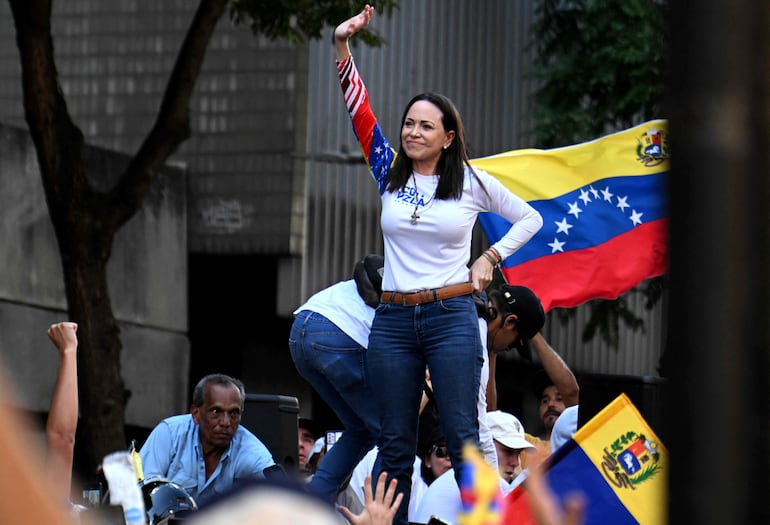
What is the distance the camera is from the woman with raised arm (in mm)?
6016

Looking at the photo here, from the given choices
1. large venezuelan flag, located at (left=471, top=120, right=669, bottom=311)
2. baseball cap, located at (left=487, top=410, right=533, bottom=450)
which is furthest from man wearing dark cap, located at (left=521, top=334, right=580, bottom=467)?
large venezuelan flag, located at (left=471, top=120, right=669, bottom=311)

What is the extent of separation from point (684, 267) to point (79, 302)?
9857 mm

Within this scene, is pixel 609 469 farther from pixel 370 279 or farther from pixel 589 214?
pixel 589 214

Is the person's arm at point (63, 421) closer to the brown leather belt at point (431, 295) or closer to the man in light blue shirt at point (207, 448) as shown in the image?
the brown leather belt at point (431, 295)

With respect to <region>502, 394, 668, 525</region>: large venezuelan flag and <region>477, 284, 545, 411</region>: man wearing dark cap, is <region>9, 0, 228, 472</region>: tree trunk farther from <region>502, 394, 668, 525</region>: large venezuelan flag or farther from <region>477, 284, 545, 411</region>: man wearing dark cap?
<region>502, 394, 668, 525</region>: large venezuelan flag

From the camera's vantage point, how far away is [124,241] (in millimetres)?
16609

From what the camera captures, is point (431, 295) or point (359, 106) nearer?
point (431, 295)

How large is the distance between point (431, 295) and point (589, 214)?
13.6 feet

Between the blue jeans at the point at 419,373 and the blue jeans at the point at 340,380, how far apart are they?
0.29 metres

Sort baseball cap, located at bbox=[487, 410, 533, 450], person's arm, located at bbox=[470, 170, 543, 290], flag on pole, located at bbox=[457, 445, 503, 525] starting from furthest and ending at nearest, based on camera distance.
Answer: baseball cap, located at bbox=[487, 410, 533, 450], person's arm, located at bbox=[470, 170, 543, 290], flag on pole, located at bbox=[457, 445, 503, 525]

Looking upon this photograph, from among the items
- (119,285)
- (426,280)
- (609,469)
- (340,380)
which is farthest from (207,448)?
(119,285)

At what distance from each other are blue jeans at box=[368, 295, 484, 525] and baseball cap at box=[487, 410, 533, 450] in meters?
2.22

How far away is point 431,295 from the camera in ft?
19.9

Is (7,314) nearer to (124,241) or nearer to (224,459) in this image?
(124,241)
